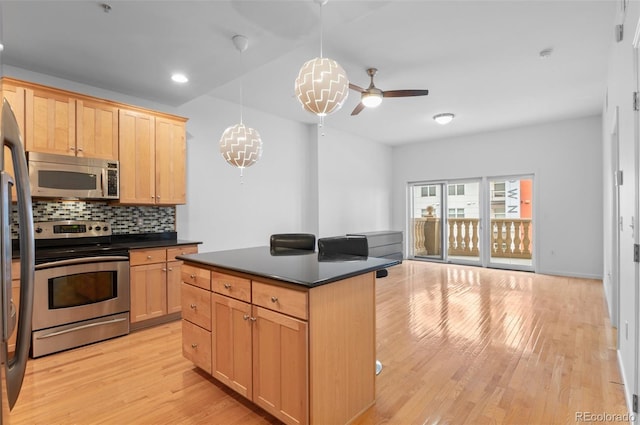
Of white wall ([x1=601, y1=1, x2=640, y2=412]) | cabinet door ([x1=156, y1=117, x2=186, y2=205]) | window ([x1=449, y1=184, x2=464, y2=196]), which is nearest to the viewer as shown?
white wall ([x1=601, y1=1, x2=640, y2=412])

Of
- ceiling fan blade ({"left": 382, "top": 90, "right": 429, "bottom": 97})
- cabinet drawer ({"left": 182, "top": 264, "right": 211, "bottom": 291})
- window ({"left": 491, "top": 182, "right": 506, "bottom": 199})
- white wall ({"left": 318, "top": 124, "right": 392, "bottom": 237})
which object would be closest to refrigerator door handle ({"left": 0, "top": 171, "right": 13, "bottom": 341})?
cabinet drawer ({"left": 182, "top": 264, "right": 211, "bottom": 291})

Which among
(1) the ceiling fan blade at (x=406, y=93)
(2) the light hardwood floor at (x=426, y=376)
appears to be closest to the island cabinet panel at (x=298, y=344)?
(2) the light hardwood floor at (x=426, y=376)

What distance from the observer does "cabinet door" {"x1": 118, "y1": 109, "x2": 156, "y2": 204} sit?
355 centimetres

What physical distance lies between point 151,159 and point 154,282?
140 cm

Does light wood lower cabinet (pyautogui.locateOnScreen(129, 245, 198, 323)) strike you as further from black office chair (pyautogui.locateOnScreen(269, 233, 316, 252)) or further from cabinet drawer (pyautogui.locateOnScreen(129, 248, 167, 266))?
black office chair (pyautogui.locateOnScreen(269, 233, 316, 252))

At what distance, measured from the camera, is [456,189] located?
7.41 m

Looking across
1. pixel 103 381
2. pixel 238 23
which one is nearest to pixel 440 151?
pixel 238 23

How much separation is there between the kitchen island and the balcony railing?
5.82 m

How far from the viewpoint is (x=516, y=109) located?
212 inches

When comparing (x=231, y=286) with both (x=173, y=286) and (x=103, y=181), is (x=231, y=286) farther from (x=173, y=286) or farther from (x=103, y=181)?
(x=103, y=181)

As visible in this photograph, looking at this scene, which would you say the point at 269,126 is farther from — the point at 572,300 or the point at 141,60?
the point at 572,300

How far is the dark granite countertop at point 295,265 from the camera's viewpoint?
1.76m

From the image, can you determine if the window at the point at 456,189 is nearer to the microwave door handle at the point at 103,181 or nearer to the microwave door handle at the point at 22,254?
the microwave door handle at the point at 103,181

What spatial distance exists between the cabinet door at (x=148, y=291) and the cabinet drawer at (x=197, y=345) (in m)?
1.17
